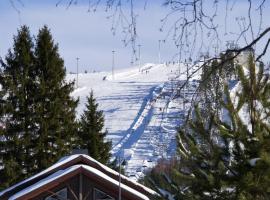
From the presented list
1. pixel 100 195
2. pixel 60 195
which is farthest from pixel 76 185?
pixel 100 195

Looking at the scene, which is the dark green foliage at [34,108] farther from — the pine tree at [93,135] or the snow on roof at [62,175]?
the snow on roof at [62,175]

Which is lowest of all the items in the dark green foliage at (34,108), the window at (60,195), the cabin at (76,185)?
the window at (60,195)

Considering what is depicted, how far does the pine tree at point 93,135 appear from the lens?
39969mm

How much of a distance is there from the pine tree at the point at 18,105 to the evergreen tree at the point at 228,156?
25248 mm

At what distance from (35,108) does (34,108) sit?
0.14m

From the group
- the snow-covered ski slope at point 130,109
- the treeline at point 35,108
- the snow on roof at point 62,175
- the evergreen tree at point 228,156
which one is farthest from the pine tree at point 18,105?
the evergreen tree at point 228,156

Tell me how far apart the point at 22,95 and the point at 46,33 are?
147 inches

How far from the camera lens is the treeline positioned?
3622cm

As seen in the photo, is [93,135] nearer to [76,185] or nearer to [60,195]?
[76,185]

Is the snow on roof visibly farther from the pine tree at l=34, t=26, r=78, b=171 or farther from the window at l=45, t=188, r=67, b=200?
the pine tree at l=34, t=26, r=78, b=171

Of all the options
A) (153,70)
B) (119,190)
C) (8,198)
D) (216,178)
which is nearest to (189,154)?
(216,178)

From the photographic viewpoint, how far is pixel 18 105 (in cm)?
3709

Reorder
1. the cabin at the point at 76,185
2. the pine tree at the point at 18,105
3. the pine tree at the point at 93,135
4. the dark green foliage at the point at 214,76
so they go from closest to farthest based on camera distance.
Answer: the dark green foliage at the point at 214,76 → the cabin at the point at 76,185 → the pine tree at the point at 18,105 → the pine tree at the point at 93,135

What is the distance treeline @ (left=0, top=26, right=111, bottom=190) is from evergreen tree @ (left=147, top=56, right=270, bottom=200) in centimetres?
2526
